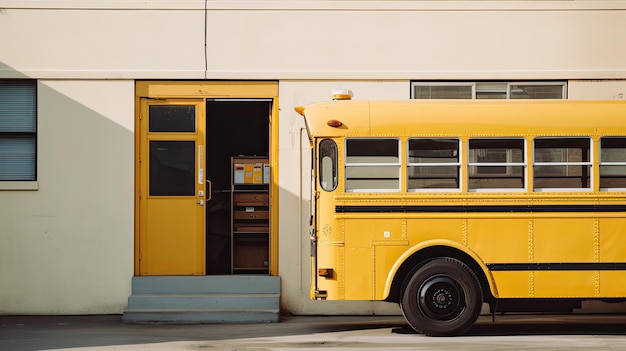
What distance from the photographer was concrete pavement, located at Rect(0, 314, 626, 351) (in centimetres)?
1055

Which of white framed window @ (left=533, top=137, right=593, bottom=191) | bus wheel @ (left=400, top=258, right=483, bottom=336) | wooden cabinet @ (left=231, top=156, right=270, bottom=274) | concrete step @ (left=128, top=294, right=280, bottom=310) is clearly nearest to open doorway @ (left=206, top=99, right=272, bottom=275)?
wooden cabinet @ (left=231, top=156, right=270, bottom=274)

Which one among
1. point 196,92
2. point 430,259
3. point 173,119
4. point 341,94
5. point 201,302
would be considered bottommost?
point 201,302

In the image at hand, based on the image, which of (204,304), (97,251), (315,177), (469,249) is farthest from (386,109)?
(97,251)

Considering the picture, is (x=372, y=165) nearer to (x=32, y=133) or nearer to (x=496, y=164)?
(x=496, y=164)

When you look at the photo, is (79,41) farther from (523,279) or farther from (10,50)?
(523,279)

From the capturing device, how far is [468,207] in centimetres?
1112

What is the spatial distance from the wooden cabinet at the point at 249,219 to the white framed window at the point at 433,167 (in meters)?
4.11

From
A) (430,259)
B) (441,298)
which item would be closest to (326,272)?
(430,259)

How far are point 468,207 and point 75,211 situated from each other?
5748mm

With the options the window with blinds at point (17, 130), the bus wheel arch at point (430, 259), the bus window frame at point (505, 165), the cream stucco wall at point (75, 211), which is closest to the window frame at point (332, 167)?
the bus wheel arch at point (430, 259)

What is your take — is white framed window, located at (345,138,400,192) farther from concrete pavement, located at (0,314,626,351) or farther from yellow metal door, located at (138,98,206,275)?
yellow metal door, located at (138,98,206,275)

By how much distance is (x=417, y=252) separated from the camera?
1115 centimetres

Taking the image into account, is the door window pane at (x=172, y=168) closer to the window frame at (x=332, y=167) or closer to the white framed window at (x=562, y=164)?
the window frame at (x=332, y=167)

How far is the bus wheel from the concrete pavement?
0.17 metres
